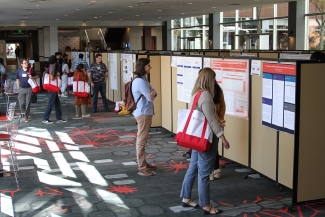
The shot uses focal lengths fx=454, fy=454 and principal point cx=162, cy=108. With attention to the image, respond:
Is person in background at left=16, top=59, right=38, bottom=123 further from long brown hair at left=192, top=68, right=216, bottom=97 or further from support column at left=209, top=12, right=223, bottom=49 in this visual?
support column at left=209, top=12, right=223, bottom=49

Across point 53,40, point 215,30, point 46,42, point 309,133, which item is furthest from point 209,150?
point 46,42

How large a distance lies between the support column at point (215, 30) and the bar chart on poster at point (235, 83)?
2208 centimetres

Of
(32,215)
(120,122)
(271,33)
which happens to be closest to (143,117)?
(32,215)

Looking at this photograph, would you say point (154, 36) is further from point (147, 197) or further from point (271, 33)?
Answer: point (147, 197)

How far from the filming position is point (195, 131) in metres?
4.53

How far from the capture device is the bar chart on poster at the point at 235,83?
20.2 feet

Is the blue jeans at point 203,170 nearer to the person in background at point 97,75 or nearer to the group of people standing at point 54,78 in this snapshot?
the group of people standing at point 54,78

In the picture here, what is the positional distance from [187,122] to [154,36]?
37135 mm

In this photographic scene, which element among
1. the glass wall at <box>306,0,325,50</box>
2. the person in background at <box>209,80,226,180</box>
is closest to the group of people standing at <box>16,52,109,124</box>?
the person in background at <box>209,80,226,180</box>

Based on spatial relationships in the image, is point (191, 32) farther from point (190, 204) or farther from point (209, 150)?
point (209, 150)

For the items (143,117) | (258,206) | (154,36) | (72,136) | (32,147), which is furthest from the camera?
(154,36)

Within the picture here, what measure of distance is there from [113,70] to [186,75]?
640 cm

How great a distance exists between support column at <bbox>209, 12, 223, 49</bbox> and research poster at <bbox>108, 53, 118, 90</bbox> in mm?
15069

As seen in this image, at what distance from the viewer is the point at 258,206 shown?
5.00 meters
